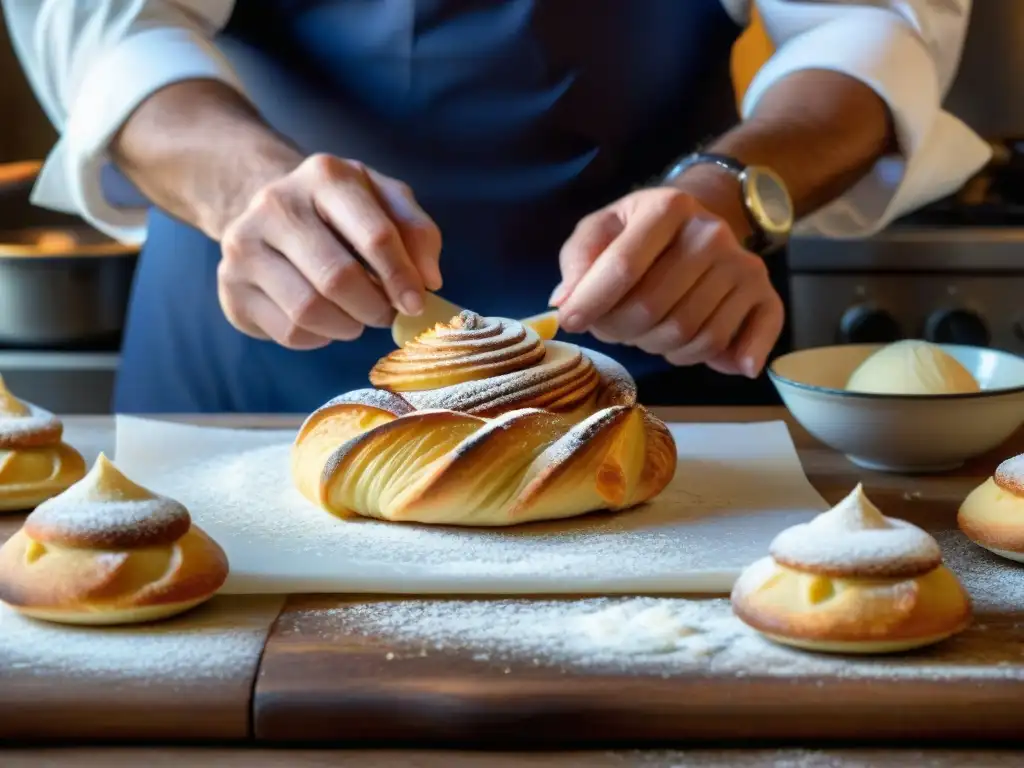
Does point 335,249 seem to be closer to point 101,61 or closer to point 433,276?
point 433,276

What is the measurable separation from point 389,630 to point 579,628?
123mm

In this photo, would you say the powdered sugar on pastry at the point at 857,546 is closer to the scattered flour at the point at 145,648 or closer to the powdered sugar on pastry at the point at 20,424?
the scattered flour at the point at 145,648

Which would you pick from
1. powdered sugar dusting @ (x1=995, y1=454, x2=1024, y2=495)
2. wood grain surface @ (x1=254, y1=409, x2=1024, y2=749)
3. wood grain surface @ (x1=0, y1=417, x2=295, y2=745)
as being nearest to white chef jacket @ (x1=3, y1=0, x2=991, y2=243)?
powdered sugar dusting @ (x1=995, y1=454, x2=1024, y2=495)

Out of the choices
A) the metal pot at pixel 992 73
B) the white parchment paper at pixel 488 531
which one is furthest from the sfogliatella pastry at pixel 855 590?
the metal pot at pixel 992 73

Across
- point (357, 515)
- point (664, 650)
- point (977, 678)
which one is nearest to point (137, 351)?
point (357, 515)

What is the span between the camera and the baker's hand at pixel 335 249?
1051mm

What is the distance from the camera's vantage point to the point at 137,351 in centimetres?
167

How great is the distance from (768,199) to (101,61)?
0.78 m

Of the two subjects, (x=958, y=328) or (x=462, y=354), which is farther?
(x=958, y=328)

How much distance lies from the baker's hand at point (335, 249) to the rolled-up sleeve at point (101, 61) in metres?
0.34

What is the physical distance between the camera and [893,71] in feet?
4.67

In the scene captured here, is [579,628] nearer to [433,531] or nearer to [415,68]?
[433,531]

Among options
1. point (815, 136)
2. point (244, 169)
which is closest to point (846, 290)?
point (815, 136)

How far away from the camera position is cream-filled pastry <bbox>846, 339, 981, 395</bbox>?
1.15 metres
